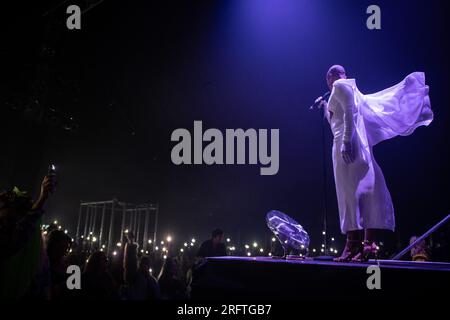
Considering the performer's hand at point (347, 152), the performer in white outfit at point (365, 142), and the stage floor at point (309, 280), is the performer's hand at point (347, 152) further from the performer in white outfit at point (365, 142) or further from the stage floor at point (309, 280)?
the stage floor at point (309, 280)

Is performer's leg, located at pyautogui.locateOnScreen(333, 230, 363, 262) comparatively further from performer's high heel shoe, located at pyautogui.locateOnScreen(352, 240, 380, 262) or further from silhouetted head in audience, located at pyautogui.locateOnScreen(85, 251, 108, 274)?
silhouetted head in audience, located at pyautogui.locateOnScreen(85, 251, 108, 274)

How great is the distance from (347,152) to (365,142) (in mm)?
335

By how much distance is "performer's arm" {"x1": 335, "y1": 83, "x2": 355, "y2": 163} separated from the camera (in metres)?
2.96

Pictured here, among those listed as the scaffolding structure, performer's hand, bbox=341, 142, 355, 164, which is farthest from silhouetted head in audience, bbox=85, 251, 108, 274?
the scaffolding structure

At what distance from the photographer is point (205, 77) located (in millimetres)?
8266

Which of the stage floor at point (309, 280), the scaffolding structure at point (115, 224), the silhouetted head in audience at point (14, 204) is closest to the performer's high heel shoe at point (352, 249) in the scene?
the stage floor at point (309, 280)

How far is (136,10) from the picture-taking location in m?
6.61

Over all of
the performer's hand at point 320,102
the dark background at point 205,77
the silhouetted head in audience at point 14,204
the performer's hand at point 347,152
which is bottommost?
the silhouetted head in audience at point 14,204

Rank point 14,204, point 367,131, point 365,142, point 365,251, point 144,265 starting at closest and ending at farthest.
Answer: point 14,204
point 365,251
point 365,142
point 367,131
point 144,265

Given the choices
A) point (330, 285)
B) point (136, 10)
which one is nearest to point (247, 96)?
point (136, 10)

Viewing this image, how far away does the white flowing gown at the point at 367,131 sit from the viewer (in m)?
2.97

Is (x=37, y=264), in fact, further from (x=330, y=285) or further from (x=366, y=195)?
(x=366, y=195)

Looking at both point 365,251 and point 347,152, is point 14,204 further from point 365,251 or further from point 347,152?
point 365,251

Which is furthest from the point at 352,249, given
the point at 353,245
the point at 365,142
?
the point at 365,142
